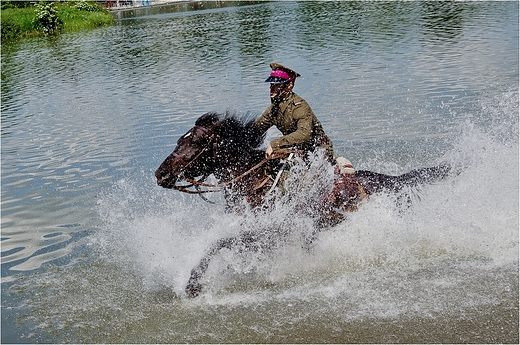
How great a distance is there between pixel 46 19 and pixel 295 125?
54282mm

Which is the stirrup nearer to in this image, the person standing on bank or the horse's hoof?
the person standing on bank

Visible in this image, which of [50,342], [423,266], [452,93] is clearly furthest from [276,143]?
[452,93]

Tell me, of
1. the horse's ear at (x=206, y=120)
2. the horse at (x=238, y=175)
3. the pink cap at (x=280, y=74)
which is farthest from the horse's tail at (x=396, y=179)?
the horse's ear at (x=206, y=120)

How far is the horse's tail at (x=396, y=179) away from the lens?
318 inches

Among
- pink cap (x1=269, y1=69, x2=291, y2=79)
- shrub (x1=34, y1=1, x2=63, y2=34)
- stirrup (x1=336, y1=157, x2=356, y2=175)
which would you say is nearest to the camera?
pink cap (x1=269, y1=69, x2=291, y2=79)

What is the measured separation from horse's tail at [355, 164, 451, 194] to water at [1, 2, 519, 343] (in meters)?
0.17

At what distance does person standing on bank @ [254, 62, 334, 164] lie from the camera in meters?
7.39

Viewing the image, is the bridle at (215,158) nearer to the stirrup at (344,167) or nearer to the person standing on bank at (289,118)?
the person standing on bank at (289,118)

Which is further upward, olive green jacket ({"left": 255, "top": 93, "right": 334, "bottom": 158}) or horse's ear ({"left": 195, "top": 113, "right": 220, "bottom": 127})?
horse's ear ({"left": 195, "top": 113, "right": 220, "bottom": 127})

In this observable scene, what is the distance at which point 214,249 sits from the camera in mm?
7320

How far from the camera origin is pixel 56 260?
9062 mm

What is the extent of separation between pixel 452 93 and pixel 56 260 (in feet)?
41.0

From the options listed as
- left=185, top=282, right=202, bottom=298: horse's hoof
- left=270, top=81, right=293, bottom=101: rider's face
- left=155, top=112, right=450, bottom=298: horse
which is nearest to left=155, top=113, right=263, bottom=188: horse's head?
left=155, top=112, right=450, bottom=298: horse

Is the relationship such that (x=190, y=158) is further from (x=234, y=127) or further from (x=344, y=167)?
(x=344, y=167)
